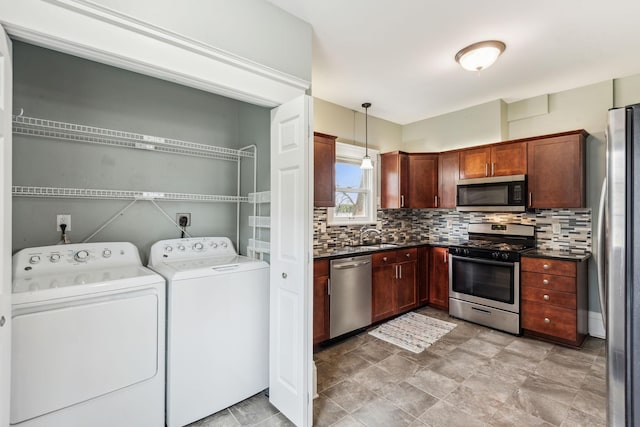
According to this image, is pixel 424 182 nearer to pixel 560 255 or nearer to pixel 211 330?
pixel 560 255

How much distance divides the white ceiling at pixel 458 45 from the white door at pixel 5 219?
4.95 ft

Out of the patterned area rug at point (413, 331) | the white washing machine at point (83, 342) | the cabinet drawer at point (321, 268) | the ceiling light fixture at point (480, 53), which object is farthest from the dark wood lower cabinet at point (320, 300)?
the ceiling light fixture at point (480, 53)

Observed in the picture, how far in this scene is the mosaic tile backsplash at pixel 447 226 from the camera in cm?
340

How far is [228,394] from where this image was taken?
2.05 m

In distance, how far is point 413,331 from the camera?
11.2ft

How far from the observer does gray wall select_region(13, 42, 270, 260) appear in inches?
76.7

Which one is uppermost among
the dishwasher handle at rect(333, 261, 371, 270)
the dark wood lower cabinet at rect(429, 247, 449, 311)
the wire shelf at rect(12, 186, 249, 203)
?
the wire shelf at rect(12, 186, 249, 203)

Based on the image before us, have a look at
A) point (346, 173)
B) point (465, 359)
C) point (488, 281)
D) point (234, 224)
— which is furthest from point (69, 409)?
point (488, 281)

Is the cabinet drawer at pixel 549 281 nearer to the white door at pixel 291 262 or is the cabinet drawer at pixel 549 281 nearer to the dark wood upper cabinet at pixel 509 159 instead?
the dark wood upper cabinet at pixel 509 159

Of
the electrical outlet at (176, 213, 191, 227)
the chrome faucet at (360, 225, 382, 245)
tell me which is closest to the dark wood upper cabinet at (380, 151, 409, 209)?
the chrome faucet at (360, 225, 382, 245)

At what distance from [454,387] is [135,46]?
3.04 m

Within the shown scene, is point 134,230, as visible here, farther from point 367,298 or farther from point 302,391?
point 367,298

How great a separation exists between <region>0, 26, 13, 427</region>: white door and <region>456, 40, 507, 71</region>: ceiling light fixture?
9.67 feet

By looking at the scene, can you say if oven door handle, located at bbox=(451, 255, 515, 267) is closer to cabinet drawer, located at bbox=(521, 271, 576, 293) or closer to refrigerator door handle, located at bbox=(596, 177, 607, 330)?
cabinet drawer, located at bbox=(521, 271, 576, 293)
